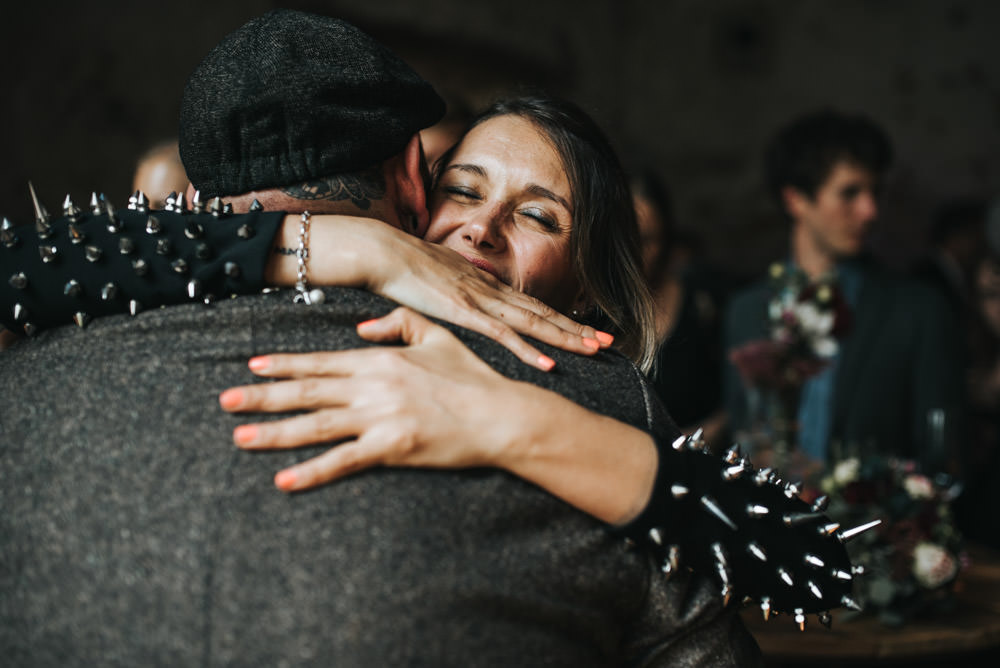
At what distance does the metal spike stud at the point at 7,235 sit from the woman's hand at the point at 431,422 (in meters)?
0.38

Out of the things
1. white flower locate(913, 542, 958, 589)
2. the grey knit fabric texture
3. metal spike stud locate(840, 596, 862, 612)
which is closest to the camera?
the grey knit fabric texture

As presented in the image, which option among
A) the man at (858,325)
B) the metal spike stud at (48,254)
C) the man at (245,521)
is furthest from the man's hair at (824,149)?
the metal spike stud at (48,254)

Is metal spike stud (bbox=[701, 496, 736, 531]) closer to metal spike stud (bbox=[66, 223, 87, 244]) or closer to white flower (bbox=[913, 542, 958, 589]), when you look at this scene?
metal spike stud (bbox=[66, 223, 87, 244])

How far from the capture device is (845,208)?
3303mm

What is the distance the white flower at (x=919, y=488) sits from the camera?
2092mm

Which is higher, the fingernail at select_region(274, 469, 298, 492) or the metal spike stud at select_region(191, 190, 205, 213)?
the metal spike stud at select_region(191, 190, 205, 213)

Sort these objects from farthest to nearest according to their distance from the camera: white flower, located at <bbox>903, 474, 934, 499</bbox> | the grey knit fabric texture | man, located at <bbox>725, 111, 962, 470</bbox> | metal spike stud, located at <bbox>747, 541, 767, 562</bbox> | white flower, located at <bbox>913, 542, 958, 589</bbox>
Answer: man, located at <bbox>725, 111, 962, 470</bbox> < white flower, located at <bbox>903, 474, 934, 499</bbox> < white flower, located at <bbox>913, 542, 958, 589</bbox> < metal spike stud, located at <bbox>747, 541, 767, 562</bbox> < the grey knit fabric texture

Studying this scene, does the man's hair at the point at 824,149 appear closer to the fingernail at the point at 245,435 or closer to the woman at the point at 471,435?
the woman at the point at 471,435

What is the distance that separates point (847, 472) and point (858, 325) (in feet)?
3.99

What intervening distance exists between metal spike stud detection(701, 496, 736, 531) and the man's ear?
604 millimetres

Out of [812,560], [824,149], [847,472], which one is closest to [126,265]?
[812,560]

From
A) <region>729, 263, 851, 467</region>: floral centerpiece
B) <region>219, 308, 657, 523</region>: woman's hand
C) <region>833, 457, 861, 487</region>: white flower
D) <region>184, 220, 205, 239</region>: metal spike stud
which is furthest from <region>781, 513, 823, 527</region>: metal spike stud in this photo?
<region>729, 263, 851, 467</region>: floral centerpiece

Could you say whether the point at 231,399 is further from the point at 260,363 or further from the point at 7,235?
the point at 7,235

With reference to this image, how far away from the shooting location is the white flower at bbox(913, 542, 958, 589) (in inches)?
76.7
